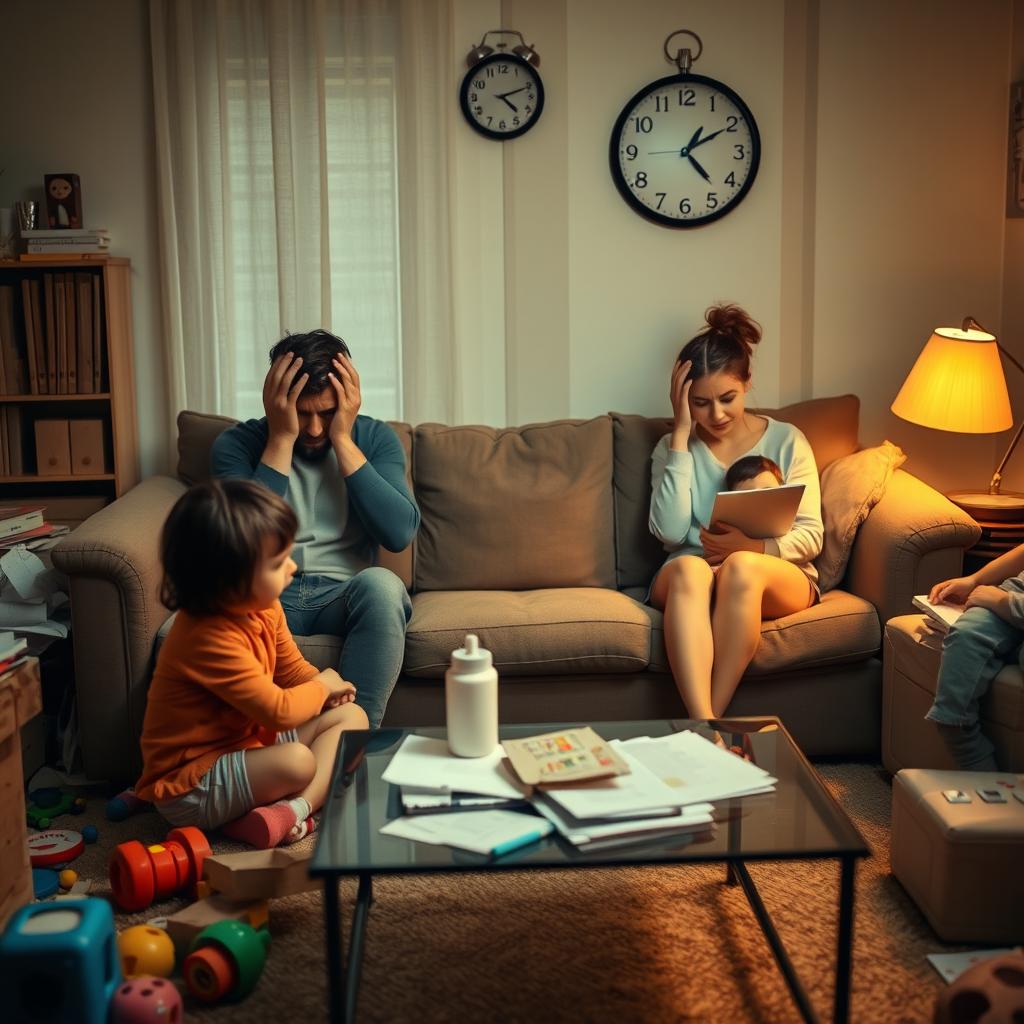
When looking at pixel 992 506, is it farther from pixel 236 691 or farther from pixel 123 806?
pixel 123 806

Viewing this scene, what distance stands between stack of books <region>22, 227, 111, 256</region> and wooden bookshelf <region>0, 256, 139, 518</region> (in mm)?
47

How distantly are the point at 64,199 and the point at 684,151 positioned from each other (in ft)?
6.11

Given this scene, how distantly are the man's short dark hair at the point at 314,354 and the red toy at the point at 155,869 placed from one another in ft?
3.66

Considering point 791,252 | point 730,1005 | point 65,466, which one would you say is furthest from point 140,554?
point 791,252

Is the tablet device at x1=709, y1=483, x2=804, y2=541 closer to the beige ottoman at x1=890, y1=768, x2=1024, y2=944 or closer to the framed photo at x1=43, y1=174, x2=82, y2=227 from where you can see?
the beige ottoman at x1=890, y1=768, x2=1024, y2=944

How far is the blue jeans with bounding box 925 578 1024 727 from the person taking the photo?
2.21 m

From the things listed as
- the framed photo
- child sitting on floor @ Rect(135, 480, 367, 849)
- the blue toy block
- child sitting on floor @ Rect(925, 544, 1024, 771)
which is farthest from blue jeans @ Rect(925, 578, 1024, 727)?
the framed photo

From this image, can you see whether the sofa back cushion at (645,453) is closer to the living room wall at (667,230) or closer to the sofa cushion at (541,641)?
the living room wall at (667,230)

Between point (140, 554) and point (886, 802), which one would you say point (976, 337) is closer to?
point (886, 802)

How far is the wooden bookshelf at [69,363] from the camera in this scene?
3.25 m

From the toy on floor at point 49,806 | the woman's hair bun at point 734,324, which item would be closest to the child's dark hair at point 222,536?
the toy on floor at point 49,806

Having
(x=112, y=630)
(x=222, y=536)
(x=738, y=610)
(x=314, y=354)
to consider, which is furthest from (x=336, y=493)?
(x=738, y=610)

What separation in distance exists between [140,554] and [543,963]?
130 centimetres

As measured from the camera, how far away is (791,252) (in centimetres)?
352
